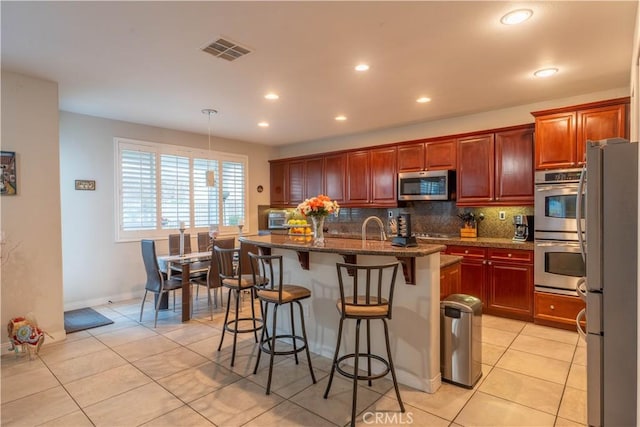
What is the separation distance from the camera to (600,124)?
3.61 meters

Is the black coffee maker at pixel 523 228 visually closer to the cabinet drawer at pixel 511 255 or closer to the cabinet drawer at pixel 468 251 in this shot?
the cabinet drawer at pixel 511 255

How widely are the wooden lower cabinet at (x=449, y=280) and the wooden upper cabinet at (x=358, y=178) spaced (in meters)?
2.76

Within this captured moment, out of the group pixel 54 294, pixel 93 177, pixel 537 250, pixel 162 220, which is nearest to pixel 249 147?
pixel 162 220

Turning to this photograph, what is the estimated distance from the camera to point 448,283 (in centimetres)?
305

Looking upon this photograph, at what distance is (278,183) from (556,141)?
16.3 feet

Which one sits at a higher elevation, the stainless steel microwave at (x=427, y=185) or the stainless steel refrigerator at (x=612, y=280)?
the stainless steel microwave at (x=427, y=185)

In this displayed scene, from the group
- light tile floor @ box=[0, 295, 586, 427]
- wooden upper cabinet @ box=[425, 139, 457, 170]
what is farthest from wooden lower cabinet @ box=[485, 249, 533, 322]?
wooden upper cabinet @ box=[425, 139, 457, 170]

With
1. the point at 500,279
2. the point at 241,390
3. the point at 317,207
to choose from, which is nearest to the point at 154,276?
the point at 241,390

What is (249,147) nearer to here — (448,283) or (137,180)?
(137,180)

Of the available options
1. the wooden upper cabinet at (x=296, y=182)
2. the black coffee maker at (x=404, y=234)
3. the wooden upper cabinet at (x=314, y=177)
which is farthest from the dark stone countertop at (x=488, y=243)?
the wooden upper cabinet at (x=296, y=182)

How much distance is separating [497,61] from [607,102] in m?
1.49

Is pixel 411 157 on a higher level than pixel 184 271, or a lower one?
higher

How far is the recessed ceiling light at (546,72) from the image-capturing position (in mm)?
3334

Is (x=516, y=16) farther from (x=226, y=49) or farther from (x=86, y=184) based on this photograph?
(x=86, y=184)
